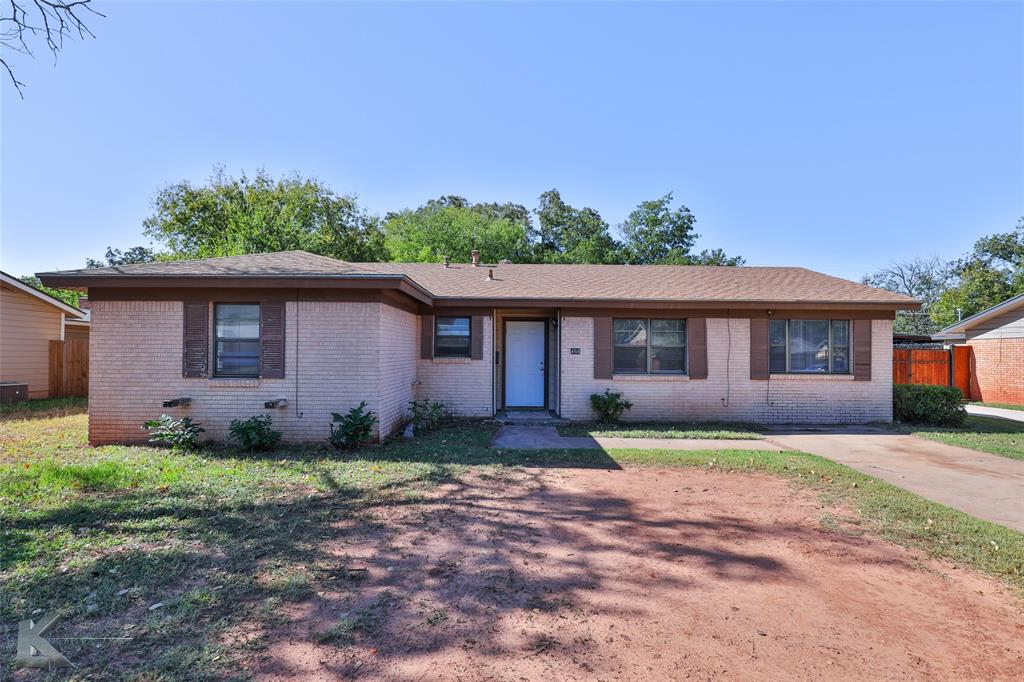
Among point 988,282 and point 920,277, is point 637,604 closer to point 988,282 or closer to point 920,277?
point 988,282

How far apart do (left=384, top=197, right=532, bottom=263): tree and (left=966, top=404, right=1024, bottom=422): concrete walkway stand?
25.5 m

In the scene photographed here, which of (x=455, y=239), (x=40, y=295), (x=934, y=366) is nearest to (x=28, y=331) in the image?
(x=40, y=295)

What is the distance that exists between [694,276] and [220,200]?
30072 mm

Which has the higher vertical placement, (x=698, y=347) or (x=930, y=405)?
(x=698, y=347)

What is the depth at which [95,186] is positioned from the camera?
14320 mm

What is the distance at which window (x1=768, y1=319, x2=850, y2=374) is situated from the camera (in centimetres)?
1121

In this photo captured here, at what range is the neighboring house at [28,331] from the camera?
13969 mm

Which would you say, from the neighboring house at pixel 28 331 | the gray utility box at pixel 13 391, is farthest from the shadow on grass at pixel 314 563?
the neighboring house at pixel 28 331

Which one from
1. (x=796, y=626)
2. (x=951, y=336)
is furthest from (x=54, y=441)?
(x=951, y=336)

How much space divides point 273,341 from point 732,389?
958cm

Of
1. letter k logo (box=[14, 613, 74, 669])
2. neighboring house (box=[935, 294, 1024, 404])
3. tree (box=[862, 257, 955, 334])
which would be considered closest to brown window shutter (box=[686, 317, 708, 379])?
letter k logo (box=[14, 613, 74, 669])

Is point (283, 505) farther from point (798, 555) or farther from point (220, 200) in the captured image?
point (220, 200)

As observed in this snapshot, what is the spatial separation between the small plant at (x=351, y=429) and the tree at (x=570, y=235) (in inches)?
1113

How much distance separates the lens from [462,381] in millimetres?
11180
